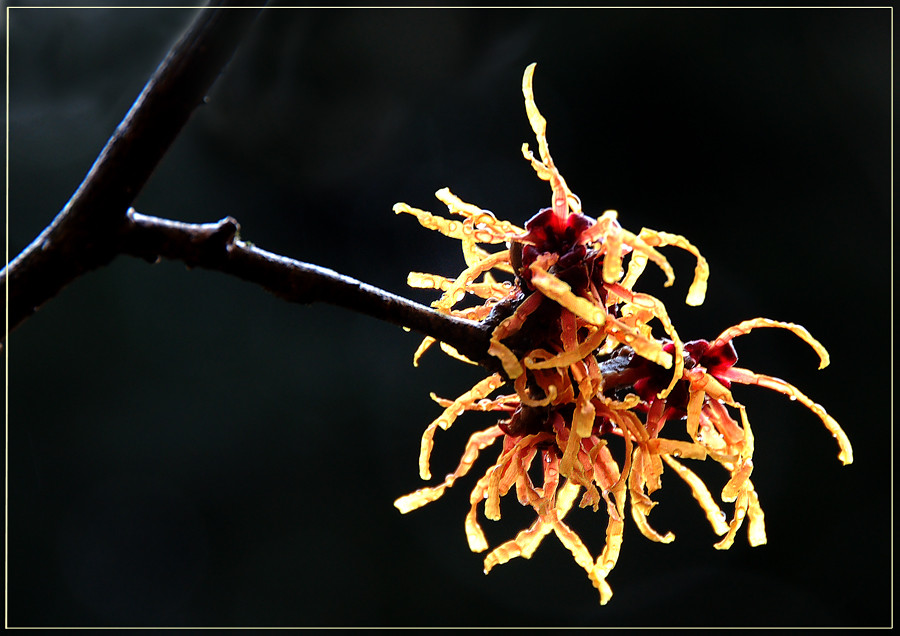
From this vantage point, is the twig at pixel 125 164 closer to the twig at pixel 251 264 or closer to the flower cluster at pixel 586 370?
the twig at pixel 251 264

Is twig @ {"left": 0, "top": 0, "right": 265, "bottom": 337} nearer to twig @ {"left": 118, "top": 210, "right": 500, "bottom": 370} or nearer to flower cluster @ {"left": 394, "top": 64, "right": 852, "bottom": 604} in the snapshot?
twig @ {"left": 118, "top": 210, "right": 500, "bottom": 370}

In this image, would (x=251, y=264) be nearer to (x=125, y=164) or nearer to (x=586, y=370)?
(x=125, y=164)

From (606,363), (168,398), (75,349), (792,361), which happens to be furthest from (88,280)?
(792,361)

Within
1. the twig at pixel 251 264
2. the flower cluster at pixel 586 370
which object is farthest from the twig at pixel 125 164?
the flower cluster at pixel 586 370

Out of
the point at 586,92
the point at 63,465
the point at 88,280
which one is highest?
the point at 586,92

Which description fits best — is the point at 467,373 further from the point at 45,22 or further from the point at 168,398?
the point at 45,22

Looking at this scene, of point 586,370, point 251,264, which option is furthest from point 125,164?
point 586,370
